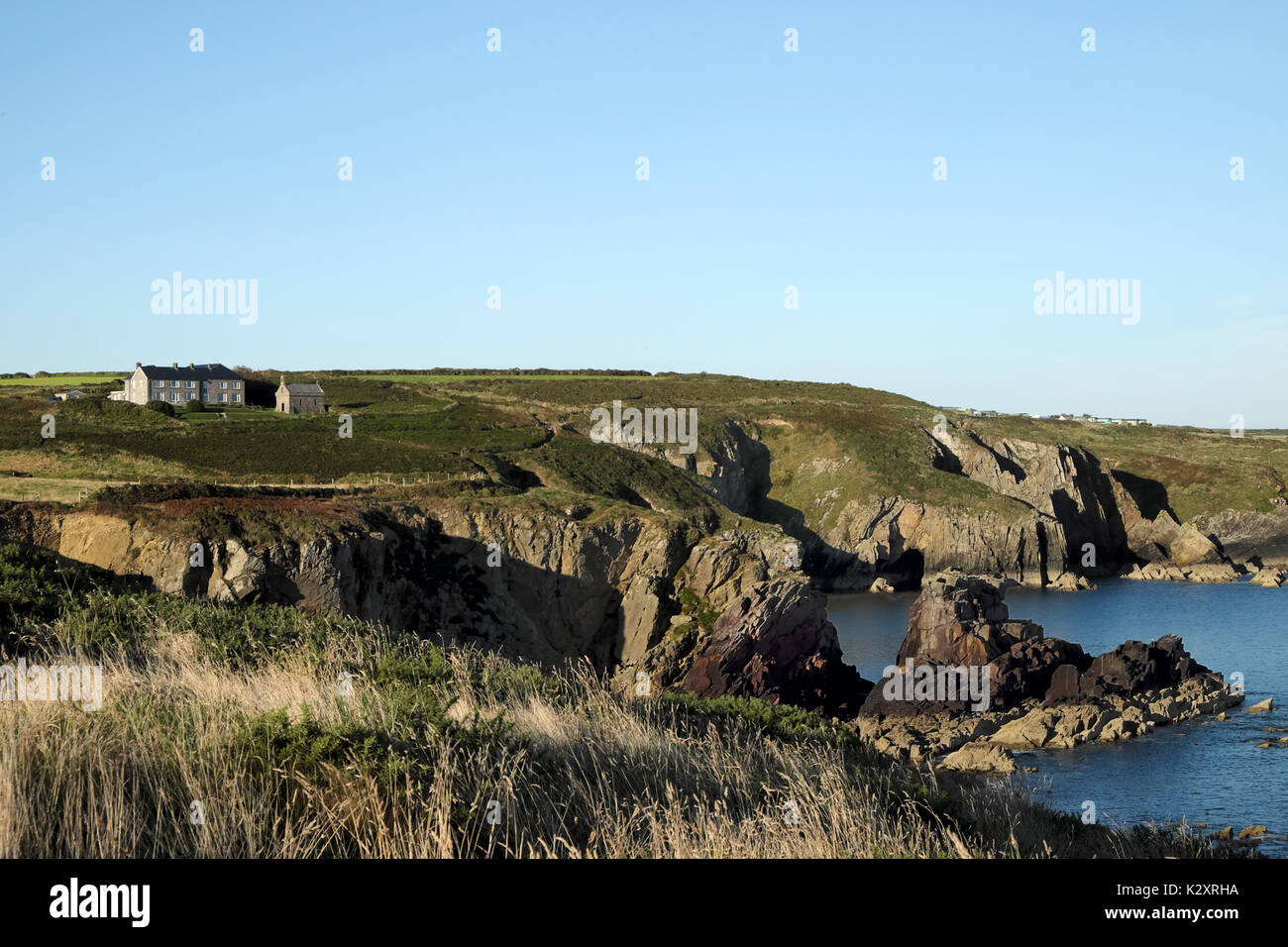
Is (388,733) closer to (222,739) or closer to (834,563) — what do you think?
(222,739)

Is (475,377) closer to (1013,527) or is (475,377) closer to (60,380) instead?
(60,380)

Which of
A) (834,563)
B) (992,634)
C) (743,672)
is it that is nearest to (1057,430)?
(834,563)

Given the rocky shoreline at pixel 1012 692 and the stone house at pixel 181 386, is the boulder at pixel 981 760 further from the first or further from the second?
the stone house at pixel 181 386

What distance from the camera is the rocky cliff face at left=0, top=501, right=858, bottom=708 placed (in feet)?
154

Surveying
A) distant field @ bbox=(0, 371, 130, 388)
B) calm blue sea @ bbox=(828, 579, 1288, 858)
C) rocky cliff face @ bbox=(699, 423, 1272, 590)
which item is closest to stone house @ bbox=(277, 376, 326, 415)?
distant field @ bbox=(0, 371, 130, 388)

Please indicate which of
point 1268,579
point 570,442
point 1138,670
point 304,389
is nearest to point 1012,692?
point 1138,670

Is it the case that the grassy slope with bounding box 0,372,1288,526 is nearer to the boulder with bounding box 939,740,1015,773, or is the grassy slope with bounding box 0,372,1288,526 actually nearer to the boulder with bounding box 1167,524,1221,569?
the boulder with bounding box 1167,524,1221,569

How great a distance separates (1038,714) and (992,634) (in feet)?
27.0

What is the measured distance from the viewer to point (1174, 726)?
166 feet

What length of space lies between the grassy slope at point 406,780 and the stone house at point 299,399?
90036 millimetres

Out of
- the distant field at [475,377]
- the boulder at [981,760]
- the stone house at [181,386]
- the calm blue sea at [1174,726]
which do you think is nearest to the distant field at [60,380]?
the stone house at [181,386]

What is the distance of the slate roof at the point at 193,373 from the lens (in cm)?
10086

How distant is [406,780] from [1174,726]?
51392 mm

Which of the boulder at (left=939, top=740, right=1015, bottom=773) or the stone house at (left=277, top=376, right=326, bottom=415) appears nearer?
the boulder at (left=939, top=740, right=1015, bottom=773)
